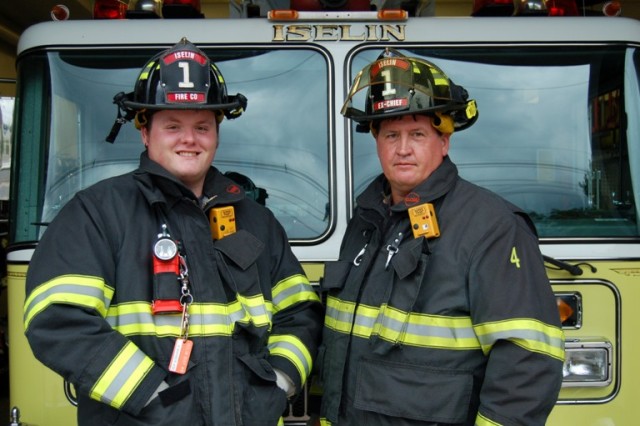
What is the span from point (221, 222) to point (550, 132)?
1517 millimetres

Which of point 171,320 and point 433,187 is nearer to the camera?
point 171,320

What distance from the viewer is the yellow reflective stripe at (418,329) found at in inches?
81.0

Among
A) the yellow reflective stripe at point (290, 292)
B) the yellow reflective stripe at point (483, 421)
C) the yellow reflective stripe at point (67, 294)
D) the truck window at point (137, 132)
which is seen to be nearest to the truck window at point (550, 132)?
the truck window at point (137, 132)

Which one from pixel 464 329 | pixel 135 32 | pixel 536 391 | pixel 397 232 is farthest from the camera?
pixel 135 32

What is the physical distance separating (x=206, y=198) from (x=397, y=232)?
1.97 feet

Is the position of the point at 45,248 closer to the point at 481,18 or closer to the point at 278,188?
the point at 278,188

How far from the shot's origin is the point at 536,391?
6.33 feet

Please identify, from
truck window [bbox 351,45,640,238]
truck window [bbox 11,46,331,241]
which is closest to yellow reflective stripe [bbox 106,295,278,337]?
truck window [bbox 11,46,331,241]

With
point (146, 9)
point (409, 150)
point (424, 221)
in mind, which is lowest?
point (424, 221)

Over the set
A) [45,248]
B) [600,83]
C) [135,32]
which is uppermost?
[135,32]

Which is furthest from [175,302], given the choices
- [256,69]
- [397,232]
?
[256,69]

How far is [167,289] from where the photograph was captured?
2008mm

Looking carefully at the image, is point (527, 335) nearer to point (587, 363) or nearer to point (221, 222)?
point (221, 222)

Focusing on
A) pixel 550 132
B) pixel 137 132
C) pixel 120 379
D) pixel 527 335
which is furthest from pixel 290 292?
pixel 550 132
